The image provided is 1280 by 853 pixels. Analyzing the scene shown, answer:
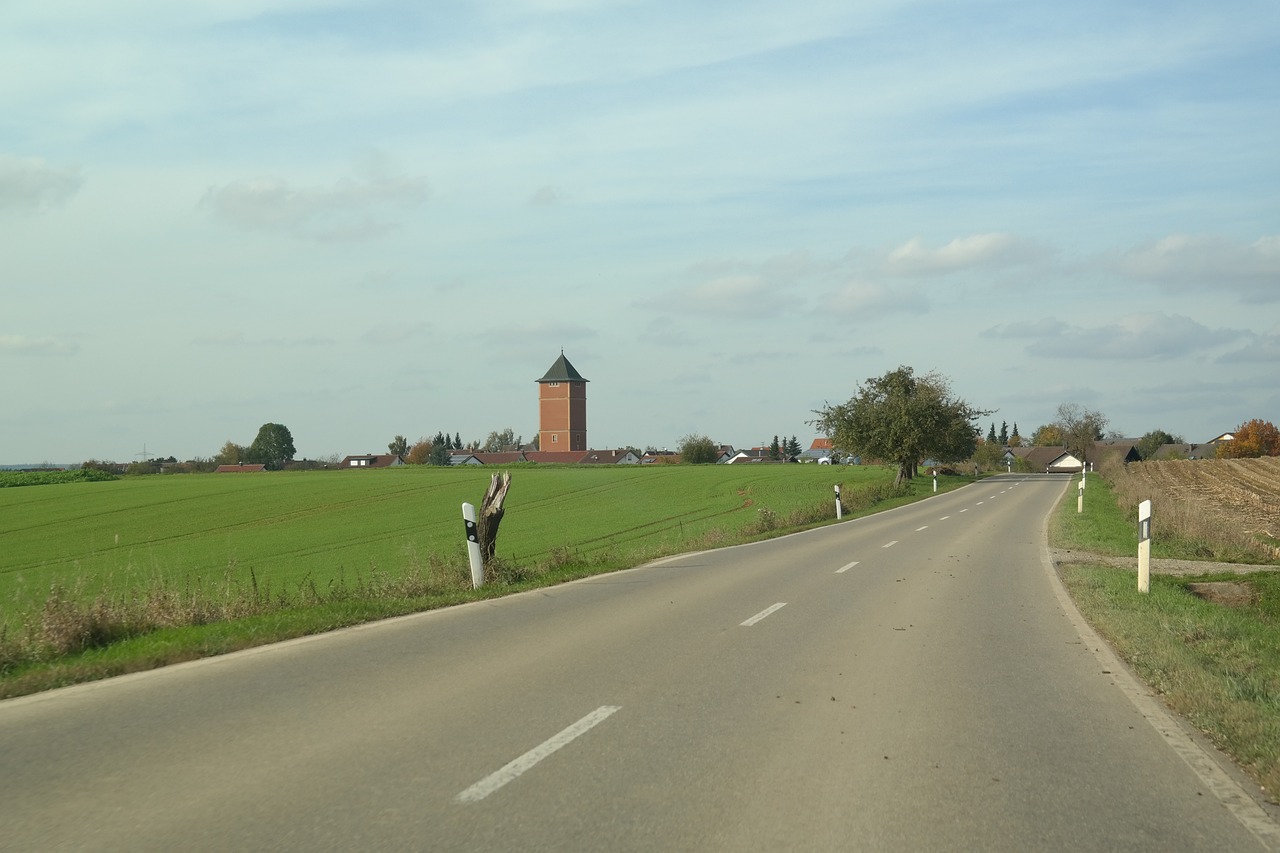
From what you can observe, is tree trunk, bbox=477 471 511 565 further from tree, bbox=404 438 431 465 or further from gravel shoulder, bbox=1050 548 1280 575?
tree, bbox=404 438 431 465

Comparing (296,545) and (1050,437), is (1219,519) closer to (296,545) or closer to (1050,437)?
(296,545)

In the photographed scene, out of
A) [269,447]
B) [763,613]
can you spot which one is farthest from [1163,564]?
[269,447]

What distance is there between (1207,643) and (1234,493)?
3597 cm

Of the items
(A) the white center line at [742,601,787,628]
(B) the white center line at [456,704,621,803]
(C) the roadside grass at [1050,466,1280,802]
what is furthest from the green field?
(C) the roadside grass at [1050,466,1280,802]

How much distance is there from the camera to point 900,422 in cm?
6300

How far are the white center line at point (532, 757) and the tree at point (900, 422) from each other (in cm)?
5498

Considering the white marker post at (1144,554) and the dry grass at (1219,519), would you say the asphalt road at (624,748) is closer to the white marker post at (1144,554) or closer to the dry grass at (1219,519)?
the white marker post at (1144,554)

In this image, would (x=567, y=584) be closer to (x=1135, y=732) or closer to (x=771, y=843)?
(x=1135, y=732)

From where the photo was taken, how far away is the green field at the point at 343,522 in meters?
28.6

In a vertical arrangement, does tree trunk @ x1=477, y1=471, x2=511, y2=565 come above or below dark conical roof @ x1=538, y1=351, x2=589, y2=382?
below

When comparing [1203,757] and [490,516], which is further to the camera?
[490,516]

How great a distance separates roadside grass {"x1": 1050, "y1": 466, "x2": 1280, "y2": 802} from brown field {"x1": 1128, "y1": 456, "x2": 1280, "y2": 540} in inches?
278

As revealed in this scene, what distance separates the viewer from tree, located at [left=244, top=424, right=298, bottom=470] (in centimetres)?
17312

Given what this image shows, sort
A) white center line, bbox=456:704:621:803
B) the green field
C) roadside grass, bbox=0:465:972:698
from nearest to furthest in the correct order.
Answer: white center line, bbox=456:704:621:803 → roadside grass, bbox=0:465:972:698 → the green field
